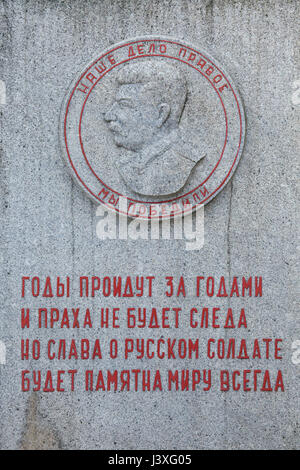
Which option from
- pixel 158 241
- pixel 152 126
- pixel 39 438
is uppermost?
pixel 152 126

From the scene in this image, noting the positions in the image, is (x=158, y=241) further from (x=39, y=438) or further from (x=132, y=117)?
(x=39, y=438)

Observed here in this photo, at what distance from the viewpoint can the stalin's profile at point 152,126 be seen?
5.10 m

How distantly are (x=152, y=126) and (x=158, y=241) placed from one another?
89cm

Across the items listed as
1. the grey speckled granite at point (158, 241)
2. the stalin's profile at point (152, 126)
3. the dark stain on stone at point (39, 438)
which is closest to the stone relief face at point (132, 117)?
the stalin's profile at point (152, 126)

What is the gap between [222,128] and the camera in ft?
16.9

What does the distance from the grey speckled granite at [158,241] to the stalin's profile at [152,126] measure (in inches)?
13.1

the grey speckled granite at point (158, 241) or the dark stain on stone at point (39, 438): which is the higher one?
the grey speckled granite at point (158, 241)

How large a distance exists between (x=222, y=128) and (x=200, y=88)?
0.35 meters

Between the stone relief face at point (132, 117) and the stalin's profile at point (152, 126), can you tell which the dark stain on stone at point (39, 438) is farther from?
the stone relief face at point (132, 117)

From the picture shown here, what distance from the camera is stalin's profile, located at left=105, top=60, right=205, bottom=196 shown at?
5102 millimetres

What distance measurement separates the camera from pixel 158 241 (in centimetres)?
516

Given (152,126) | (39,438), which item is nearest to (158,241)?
(152,126)

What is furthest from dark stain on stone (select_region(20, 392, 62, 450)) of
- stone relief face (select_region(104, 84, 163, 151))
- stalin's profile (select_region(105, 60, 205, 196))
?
stone relief face (select_region(104, 84, 163, 151))

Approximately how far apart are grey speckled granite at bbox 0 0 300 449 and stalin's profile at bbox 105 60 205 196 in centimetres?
33
